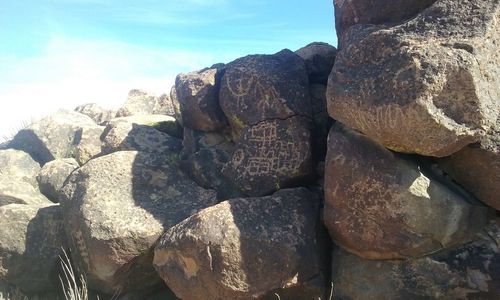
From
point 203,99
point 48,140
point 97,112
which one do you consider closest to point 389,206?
point 203,99

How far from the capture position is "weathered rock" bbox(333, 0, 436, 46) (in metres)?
4.22

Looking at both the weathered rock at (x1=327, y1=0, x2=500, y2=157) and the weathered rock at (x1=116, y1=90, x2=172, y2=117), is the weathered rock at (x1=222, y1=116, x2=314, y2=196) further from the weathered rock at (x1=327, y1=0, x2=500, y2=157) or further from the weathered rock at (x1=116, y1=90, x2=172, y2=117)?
the weathered rock at (x1=116, y1=90, x2=172, y2=117)

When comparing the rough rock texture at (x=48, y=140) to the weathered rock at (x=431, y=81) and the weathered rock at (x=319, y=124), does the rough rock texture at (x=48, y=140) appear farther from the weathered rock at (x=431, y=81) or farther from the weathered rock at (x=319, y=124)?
the weathered rock at (x=431, y=81)

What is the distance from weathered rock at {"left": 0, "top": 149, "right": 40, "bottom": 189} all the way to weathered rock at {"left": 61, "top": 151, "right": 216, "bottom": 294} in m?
2.11

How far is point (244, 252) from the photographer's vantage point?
4109mm

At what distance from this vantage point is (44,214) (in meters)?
5.76

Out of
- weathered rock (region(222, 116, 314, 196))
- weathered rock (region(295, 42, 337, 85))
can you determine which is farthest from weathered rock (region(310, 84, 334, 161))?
weathered rock (region(295, 42, 337, 85))

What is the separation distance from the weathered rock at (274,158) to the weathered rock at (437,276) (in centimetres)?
108

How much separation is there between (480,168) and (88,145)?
5.00 meters

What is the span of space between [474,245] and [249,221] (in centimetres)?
187

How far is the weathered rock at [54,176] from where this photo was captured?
6.72 metres

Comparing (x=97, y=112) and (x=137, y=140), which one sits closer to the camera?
(x=137, y=140)

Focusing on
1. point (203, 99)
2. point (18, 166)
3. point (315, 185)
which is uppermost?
point (203, 99)

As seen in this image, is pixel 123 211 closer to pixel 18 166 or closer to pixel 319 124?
pixel 319 124
